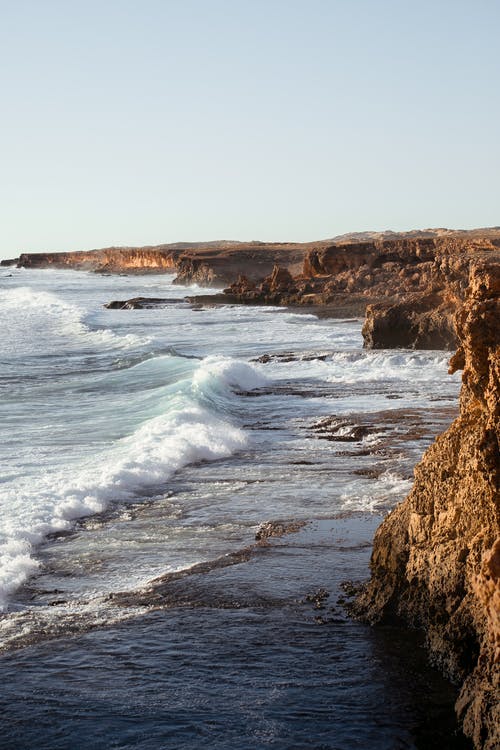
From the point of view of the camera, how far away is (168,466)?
13.6 metres

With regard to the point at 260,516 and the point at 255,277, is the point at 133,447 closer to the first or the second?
the point at 260,516

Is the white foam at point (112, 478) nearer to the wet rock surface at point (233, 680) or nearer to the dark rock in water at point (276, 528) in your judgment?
the wet rock surface at point (233, 680)

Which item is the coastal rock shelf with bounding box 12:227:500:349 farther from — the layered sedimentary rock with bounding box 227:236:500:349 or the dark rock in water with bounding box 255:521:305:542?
the dark rock in water with bounding box 255:521:305:542

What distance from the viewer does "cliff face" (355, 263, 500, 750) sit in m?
5.77

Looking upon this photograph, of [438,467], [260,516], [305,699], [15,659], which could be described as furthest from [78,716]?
[260,516]

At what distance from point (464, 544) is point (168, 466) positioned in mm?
7548

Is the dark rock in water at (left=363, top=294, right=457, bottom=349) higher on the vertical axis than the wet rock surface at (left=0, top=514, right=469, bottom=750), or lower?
higher

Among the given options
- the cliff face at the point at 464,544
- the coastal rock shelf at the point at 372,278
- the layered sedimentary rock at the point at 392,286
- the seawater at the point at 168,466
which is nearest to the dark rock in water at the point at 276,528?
the seawater at the point at 168,466

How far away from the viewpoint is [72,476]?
12883 millimetres

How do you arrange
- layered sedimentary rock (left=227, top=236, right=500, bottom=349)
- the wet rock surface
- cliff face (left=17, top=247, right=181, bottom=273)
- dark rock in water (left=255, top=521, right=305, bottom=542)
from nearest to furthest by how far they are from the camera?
the wet rock surface < dark rock in water (left=255, top=521, right=305, bottom=542) < layered sedimentary rock (left=227, top=236, right=500, bottom=349) < cliff face (left=17, top=247, right=181, bottom=273)

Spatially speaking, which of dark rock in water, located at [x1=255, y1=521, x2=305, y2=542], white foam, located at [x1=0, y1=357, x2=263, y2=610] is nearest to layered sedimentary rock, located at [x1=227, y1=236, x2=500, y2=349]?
white foam, located at [x1=0, y1=357, x2=263, y2=610]

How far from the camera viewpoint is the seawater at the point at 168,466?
7.77 meters

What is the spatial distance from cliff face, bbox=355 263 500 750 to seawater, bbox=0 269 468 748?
0.88 meters

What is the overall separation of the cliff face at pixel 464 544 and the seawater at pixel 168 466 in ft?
2.89
